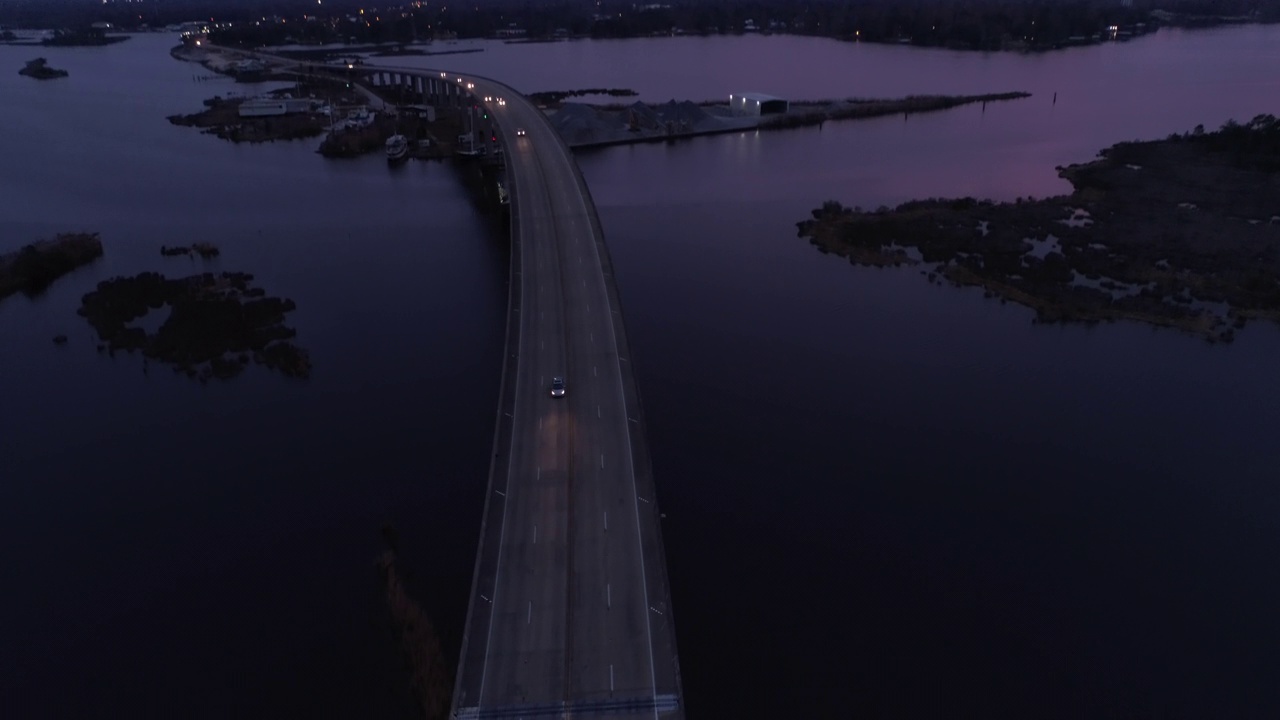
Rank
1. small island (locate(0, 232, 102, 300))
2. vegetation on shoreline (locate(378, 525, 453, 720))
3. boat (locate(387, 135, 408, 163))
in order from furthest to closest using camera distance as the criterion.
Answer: boat (locate(387, 135, 408, 163))
small island (locate(0, 232, 102, 300))
vegetation on shoreline (locate(378, 525, 453, 720))

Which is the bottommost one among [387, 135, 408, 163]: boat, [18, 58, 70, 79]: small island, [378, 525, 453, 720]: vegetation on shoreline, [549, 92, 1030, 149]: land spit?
[378, 525, 453, 720]: vegetation on shoreline

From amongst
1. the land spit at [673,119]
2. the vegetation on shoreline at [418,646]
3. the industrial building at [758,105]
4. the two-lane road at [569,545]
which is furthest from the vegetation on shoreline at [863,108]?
the vegetation on shoreline at [418,646]

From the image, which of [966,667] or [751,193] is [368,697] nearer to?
[966,667]

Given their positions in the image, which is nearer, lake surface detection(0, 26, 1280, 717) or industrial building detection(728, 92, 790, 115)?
lake surface detection(0, 26, 1280, 717)

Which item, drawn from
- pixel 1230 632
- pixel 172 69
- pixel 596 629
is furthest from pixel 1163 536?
pixel 172 69

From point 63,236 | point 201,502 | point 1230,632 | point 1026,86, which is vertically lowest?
point 1230,632

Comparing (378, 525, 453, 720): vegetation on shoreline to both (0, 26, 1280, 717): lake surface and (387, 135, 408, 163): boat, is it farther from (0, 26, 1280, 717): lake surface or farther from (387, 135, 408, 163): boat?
(387, 135, 408, 163): boat

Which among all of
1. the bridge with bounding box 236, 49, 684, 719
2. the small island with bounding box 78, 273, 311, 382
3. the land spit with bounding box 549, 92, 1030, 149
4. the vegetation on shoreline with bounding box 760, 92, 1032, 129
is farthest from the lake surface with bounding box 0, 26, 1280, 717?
the vegetation on shoreline with bounding box 760, 92, 1032, 129
